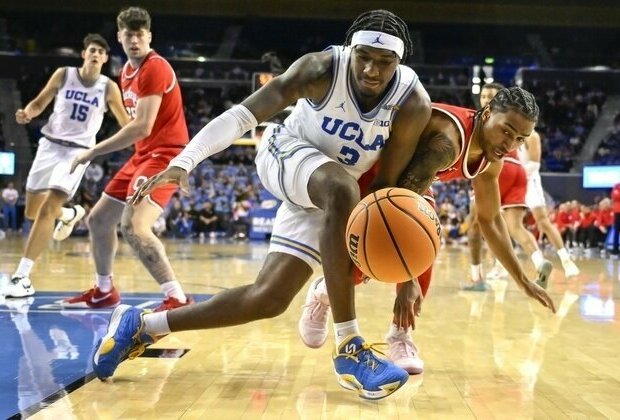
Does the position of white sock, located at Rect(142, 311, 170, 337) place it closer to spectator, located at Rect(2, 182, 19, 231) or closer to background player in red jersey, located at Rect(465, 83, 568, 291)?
background player in red jersey, located at Rect(465, 83, 568, 291)

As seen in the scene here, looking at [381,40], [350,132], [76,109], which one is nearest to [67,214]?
[76,109]

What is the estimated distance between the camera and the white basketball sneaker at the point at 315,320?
11.9ft

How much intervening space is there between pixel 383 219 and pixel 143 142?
284 cm

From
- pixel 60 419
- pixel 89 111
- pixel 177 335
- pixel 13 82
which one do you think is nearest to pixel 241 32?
pixel 13 82

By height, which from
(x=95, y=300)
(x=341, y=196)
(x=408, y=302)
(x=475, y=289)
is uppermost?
(x=341, y=196)

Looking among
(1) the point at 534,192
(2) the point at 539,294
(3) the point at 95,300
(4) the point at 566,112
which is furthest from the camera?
(4) the point at 566,112

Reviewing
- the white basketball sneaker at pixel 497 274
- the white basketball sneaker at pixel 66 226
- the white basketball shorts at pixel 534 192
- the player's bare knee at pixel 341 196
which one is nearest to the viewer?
the player's bare knee at pixel 341 196

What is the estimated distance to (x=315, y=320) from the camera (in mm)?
3658

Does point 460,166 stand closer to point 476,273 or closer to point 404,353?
point 404,353

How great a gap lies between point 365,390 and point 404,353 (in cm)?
82

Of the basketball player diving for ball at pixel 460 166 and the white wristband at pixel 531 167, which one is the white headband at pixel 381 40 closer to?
the basketball player diving for ball at pixel 460 166

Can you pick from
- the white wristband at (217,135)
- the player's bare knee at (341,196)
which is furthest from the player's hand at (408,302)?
the white wristband at (217,135)

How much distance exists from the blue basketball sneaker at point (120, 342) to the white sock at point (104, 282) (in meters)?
2.20

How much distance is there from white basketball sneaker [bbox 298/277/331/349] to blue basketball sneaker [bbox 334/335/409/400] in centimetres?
60
